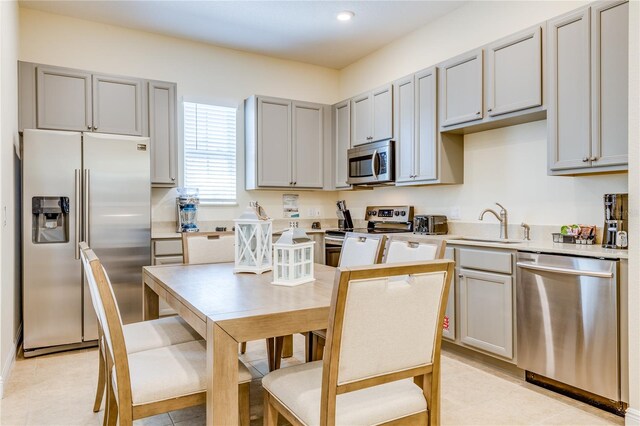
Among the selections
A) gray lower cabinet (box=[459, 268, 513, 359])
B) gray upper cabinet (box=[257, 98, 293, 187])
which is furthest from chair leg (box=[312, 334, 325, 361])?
gray upper cabinet (box=[257, 98, 293, 187])

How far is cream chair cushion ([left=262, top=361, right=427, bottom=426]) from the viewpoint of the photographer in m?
1.35

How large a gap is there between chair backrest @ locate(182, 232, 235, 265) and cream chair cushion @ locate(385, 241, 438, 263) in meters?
1.22

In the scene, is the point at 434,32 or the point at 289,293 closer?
the point at 289,293

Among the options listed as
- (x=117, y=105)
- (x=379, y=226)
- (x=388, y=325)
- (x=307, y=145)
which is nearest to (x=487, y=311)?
(x=379, y=226)

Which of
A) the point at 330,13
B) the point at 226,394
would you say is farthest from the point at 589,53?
the point at 226,394

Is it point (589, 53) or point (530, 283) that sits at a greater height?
point (589, 53)

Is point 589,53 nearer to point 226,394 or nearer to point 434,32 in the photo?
point 434,32

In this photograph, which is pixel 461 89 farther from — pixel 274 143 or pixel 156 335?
pixel 156 335

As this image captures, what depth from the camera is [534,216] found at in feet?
10.8

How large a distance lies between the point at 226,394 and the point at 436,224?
2.90m

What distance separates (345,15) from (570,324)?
3.22m

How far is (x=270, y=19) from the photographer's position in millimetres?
4094
